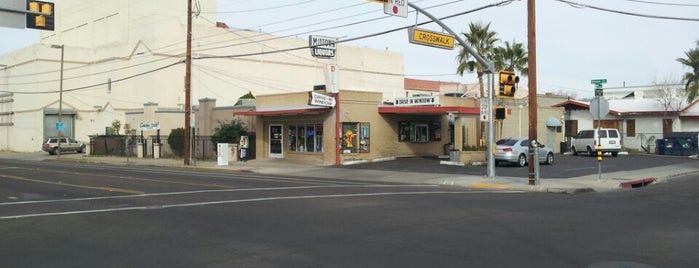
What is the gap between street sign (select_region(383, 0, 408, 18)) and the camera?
16.6 m

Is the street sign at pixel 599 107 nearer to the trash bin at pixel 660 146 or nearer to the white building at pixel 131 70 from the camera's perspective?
the trash bin at pixel 660 146

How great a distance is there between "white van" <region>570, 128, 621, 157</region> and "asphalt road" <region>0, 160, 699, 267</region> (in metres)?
22.0

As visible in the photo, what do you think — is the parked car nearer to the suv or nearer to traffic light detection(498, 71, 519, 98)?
traffic light detection(498, 71, 519, 98)

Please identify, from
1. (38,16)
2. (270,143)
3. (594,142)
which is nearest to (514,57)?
(594,142)

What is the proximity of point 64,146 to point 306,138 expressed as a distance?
105 ft

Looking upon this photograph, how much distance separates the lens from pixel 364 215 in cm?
1214

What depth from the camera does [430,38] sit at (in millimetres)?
20562

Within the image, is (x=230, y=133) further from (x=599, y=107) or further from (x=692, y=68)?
Answer: (x=692, y=68)

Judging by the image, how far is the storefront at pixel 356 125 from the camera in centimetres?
Answer: 3225

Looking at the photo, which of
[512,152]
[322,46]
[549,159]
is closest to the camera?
[512,152]

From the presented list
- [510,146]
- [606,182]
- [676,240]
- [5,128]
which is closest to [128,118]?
[5,128]

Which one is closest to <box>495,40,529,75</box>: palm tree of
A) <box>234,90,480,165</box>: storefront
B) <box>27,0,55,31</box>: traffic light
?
<box>234,90,480,165</box>: storefront

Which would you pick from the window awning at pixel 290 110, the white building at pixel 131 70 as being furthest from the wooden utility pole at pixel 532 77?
the white building at pixel 131 70

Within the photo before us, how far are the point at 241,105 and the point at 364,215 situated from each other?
29.8 m
